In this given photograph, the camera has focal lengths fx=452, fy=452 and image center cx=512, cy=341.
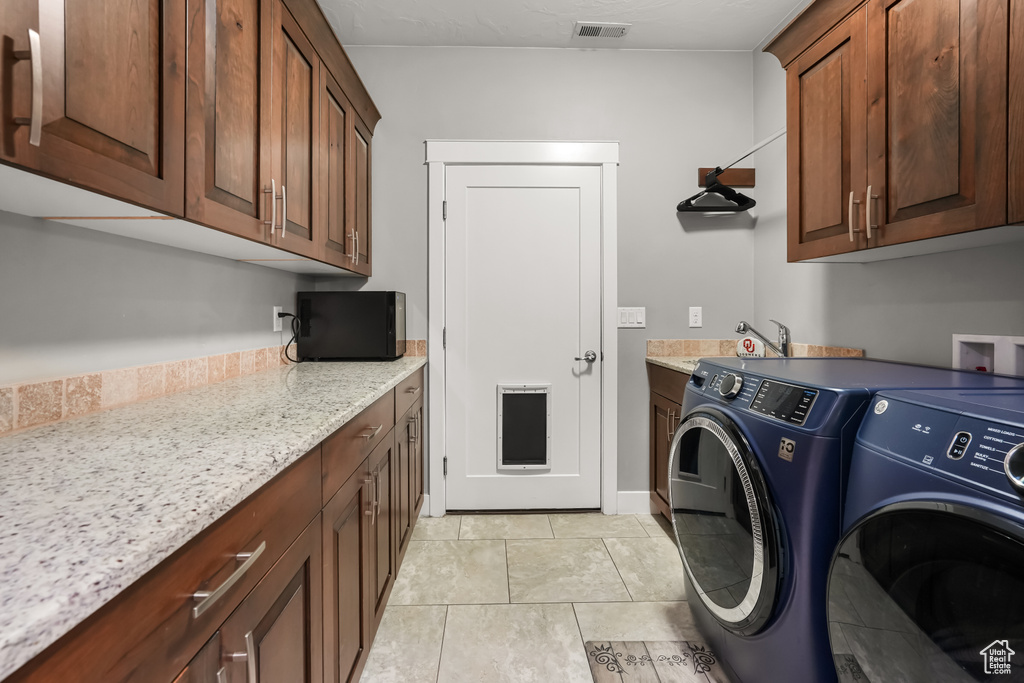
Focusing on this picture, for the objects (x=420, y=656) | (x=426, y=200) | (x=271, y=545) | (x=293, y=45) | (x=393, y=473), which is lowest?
(x=420, y=656)

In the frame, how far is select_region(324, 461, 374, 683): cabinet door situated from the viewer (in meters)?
1.05

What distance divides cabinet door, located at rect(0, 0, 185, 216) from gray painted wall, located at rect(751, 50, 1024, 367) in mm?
2252

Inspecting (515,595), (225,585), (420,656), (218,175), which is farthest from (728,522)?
(218,175)

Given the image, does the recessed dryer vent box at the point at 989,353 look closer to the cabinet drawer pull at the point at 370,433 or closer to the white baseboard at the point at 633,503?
the white baseboard at the point at 633,503

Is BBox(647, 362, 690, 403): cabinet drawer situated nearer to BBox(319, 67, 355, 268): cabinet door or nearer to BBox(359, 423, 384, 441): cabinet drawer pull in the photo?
BBox(359, 423, 384, 441): cabinet drawer pull

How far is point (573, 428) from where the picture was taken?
2.57 m

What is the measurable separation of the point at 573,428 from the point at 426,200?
1525 millimetres

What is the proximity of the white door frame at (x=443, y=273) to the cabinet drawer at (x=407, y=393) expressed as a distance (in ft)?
0.57

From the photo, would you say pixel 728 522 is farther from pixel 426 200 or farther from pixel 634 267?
pixel 426 200

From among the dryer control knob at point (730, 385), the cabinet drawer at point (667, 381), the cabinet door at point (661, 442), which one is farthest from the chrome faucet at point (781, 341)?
the dryer control knob at point (730, 385)

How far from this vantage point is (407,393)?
2.06m

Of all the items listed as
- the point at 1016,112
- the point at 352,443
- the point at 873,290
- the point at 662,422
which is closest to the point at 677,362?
the point at 662,422

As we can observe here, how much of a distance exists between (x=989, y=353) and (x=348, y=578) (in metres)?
2.01

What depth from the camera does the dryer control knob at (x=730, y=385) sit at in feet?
4.20
